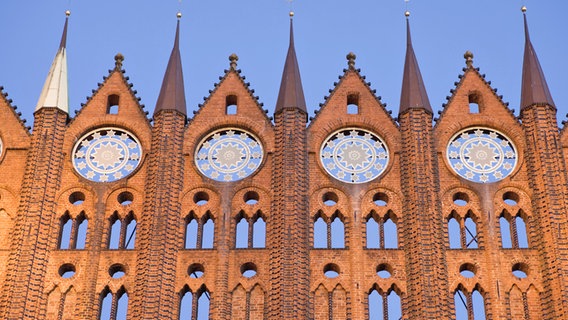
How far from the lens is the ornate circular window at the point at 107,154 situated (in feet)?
100

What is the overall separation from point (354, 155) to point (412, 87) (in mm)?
2356

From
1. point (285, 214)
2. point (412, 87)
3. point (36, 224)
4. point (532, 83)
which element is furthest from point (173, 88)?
point (532, 83)

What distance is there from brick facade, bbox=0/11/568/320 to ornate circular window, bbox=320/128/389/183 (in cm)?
17

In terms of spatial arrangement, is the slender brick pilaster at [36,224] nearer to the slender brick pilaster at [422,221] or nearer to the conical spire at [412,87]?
the slender brick pilaster at [422,221]

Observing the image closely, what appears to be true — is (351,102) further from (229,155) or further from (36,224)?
(36,224)

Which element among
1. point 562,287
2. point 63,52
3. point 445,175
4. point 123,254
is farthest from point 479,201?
point 63,52

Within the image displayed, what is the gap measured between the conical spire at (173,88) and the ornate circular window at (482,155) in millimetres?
6718

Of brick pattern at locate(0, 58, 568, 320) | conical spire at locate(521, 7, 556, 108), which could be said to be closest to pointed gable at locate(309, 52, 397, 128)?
brick pattern at locate(0, 58, 568, 320)

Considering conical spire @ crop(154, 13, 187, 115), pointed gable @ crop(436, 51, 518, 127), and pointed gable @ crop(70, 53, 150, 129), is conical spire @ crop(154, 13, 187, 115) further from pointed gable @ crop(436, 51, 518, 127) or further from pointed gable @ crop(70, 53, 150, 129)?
pointed gable @ crop(436, 51, 518, 127)

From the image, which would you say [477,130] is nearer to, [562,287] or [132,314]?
[562,287]

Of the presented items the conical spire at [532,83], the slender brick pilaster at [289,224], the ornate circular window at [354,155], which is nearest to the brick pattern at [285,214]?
the slender brick pilaster at [289,224]

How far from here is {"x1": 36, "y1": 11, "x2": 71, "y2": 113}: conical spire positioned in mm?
31436

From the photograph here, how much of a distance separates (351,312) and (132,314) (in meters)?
4.86

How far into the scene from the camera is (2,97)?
32000mm
